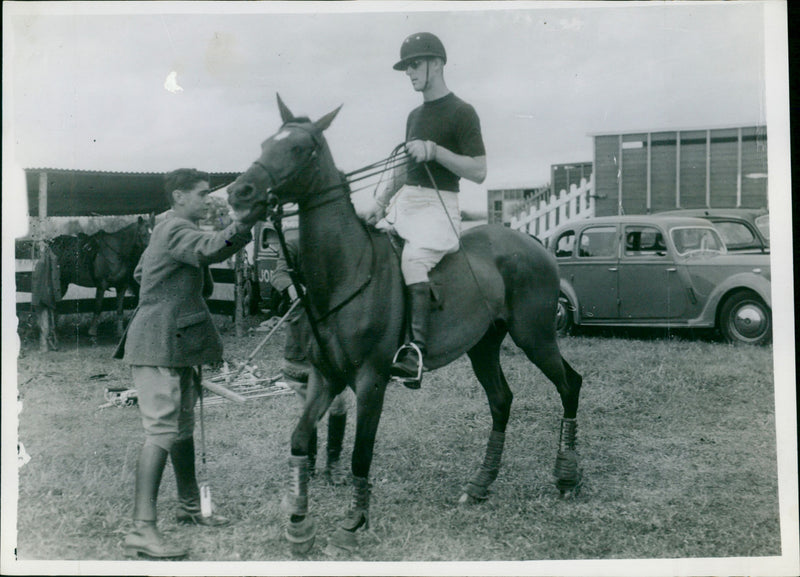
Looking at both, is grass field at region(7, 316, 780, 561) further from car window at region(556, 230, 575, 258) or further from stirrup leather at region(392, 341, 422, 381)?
car window at region(556, 230, 575, 258)

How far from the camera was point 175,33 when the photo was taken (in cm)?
411

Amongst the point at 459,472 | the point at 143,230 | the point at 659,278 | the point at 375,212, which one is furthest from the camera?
the point at 659,278

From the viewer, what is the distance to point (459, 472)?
14.4 feet

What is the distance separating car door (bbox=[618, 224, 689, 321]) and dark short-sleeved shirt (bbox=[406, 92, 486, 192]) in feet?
9.16

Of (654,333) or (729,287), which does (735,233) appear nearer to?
(729,287)

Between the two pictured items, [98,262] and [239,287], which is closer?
[98,262]

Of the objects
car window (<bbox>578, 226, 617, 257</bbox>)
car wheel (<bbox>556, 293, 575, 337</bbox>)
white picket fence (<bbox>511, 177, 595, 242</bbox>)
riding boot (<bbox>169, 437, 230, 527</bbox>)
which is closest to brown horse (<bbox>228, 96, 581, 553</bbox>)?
riding boot (<bbox>169, 437, 230, 527</bbox>)

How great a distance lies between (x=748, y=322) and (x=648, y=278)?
111 centimetres

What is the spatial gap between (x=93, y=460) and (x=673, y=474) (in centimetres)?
377

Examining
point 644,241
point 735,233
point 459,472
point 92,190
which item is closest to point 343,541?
point 459,472

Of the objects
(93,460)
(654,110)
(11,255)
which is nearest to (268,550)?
(93,460)

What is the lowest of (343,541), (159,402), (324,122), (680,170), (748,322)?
(343,541)

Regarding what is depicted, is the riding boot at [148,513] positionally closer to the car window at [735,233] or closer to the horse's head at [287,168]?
the horse's head at [287,168]

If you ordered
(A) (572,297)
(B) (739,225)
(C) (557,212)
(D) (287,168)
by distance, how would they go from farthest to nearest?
1. (A) (572,297)
2. (C) (557,212)
3. (B) (739,225)
4. (D) (287,168)
